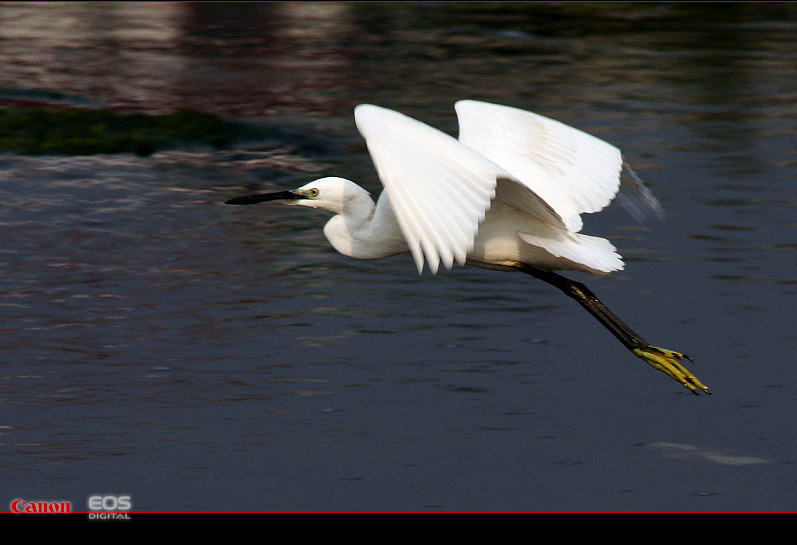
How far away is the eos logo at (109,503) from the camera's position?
4.61 meters

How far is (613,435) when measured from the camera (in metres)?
5.21

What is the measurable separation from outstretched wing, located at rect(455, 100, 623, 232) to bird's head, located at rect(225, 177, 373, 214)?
1.75 ft

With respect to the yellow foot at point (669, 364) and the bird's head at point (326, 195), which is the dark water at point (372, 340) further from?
the bird's head at point (326, 195)

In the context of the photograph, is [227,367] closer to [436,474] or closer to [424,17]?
[436,474]

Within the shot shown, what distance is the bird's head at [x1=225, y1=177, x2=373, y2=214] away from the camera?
512 centimetres

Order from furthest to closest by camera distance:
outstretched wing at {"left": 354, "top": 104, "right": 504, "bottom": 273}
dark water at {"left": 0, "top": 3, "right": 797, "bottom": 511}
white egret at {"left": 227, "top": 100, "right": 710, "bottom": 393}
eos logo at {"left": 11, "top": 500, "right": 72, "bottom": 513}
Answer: dark water at {"left": 0, "top": 3, "right": 797, "bottom": 511} < eos logo at {"left": 11, "top": 500, "right": 72, "bottom": 513} < white egret at {"left": 227, "top": 100, "right": 710, "bottom": 393} < outstretched wing at {"left": 354, "top": 104, "right": 504, "bottom": 273}

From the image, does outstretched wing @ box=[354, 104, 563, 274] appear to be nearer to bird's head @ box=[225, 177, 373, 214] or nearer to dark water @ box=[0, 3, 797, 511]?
bird's head @ box=[225, 177, 373, 214]

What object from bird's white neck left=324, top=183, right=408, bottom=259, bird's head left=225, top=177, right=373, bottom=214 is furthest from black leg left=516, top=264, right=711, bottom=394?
bird's head left=225, top=177, right=373, bottom=214

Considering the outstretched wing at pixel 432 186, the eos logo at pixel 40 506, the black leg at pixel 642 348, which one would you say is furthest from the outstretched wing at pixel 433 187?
the eos logo at pixel 40 506

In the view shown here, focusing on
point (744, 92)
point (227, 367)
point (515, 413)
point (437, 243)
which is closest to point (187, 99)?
point (744, 92)

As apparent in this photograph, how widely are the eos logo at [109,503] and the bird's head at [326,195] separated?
131 centimetres

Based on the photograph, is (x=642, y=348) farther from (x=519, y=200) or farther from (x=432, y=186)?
(x=432, y=186)

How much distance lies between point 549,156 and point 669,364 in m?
1.02

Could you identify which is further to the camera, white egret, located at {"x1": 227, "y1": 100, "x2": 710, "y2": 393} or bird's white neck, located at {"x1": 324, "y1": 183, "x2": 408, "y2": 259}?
bird's white neck, located at {"x1": 324, "y1": 183, "x2": 408, "y2": 259}
